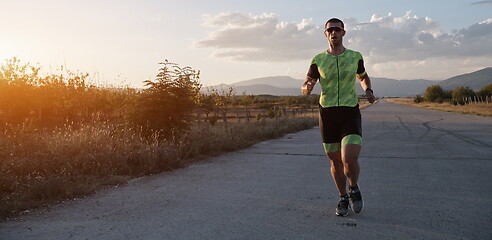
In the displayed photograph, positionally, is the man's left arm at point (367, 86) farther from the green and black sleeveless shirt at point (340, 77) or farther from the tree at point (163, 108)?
the tree at point (163, 108)

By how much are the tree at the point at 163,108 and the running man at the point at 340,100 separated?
678 cm

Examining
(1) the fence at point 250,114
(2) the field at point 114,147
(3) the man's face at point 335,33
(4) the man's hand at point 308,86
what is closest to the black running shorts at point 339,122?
(4) the man's hand at point 308,86

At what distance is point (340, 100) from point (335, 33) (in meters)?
0.74

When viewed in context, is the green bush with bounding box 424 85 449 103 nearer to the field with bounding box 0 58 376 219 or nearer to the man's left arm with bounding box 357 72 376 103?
the field with bounding box 0 58 376 219

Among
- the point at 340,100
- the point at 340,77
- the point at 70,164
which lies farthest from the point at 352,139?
the point at 70,164

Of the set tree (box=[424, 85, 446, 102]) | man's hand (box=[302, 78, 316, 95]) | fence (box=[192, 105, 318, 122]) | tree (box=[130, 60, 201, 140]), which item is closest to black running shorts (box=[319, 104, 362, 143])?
man's hand (box=[302, 78, 316, 95])

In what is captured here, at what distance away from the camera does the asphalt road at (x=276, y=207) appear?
158 inches

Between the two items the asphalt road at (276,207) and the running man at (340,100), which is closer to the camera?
the asphalt road at (276,207)

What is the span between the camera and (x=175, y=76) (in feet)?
37.8

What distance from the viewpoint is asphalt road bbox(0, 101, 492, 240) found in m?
4.00

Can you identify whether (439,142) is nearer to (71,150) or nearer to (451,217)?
(451,217)

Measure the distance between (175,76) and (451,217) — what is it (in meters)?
8.51

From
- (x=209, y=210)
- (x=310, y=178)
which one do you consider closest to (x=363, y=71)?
(x=209, y=210)

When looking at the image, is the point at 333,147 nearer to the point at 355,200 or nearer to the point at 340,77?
the point at 355,200
